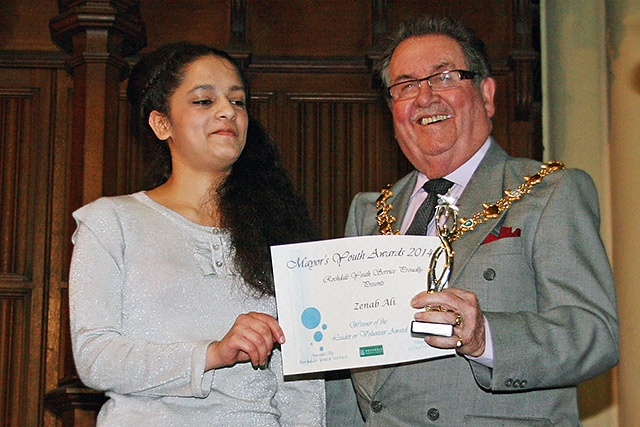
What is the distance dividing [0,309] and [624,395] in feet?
7.89

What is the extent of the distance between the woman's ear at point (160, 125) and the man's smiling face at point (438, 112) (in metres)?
0.62

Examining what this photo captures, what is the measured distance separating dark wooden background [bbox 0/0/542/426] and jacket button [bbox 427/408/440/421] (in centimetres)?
185

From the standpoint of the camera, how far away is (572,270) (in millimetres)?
2498

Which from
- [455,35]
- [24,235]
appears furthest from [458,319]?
[24,235]

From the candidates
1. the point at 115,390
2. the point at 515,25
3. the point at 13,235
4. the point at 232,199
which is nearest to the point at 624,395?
the point at 515,25

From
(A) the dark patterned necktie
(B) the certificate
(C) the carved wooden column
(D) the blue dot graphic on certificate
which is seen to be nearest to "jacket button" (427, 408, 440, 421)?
(B) the certificate

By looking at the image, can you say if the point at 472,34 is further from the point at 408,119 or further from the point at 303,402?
the point at 303,402

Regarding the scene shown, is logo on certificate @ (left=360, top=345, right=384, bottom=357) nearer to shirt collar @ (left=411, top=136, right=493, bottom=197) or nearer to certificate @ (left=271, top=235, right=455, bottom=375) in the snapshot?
certificate @ (left=271, top=235, right=455, bottom=375)

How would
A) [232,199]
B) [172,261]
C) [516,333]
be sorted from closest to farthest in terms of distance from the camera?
[516,333] < [172,261] < [232,199]

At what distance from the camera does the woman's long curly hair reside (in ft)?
9.02

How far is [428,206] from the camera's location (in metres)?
2.82

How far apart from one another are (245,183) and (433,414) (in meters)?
0.81

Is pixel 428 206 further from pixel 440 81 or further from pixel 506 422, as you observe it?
pixel 506 422

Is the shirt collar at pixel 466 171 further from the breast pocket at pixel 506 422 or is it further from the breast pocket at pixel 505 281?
the breast pocket at pixel 506 422
